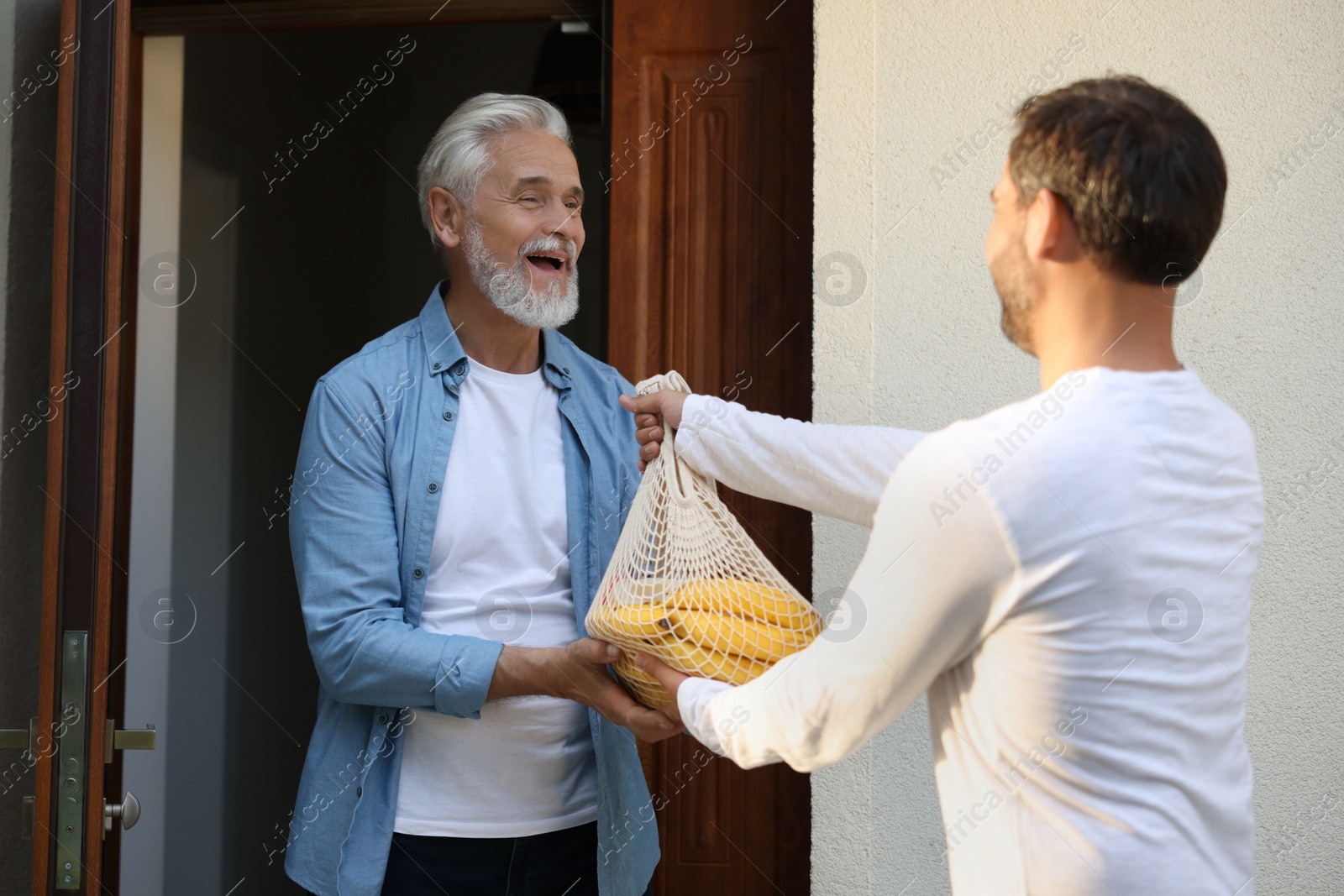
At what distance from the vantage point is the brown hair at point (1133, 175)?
111 cm

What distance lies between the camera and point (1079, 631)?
108cm

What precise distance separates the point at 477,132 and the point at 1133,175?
1497 millimetres

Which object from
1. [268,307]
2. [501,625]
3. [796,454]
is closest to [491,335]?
[501,625]

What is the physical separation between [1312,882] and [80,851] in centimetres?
275

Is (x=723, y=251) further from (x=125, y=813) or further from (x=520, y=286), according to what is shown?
(x=125, y=813)

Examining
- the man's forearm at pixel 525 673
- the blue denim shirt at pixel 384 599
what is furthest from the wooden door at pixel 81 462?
the man's forearm at pixel 525 673

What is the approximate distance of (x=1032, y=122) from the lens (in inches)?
46.9

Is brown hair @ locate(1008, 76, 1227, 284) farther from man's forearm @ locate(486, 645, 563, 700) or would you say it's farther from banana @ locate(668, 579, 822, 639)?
man's forearm @ locate(486, 645, 563, 700)

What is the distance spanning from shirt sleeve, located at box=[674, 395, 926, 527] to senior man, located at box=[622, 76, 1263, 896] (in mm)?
413

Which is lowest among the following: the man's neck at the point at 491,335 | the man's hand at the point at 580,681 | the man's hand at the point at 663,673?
the man's hand at the point at 580,681

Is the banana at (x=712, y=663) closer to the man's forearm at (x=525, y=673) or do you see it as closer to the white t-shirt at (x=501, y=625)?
the man's forearm at (x=525, y=673)

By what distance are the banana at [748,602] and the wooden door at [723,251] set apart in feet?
3.39

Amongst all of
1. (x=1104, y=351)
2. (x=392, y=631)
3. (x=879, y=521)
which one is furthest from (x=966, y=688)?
(x=392, y=631)

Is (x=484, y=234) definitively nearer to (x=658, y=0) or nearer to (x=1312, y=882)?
(x=658, y=0)
